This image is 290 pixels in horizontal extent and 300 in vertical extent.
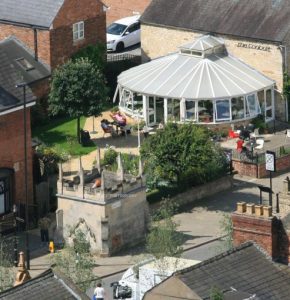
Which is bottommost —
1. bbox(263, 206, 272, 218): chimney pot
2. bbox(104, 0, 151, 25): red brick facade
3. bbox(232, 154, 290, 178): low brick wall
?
bbox(263, 206, 272, 218): chimney pot

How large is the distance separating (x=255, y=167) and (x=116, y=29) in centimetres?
2346

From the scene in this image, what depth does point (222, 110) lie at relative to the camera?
8638cm

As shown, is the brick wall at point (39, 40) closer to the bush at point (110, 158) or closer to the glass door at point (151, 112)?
the glass door at point (151, 112)

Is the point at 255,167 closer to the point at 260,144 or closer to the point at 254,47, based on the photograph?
the point at 260,144

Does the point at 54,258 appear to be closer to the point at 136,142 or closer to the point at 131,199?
the point at 131,199

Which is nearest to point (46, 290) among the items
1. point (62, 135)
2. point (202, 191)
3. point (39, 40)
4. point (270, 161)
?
point (270, 161)

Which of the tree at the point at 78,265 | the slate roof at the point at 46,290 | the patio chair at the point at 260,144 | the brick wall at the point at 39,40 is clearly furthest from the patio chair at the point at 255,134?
the slate roof at the point at 46,290

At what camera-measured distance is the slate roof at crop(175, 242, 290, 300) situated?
165 ft

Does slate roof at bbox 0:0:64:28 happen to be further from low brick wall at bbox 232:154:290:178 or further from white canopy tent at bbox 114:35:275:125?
low brick wall at bbox 232:154:290:178

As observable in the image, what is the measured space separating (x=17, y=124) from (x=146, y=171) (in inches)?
263

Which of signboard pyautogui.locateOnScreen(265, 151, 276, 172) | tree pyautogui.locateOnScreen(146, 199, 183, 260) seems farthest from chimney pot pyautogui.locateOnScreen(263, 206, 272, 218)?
signboard pyautogui.locateOnScreen(265, 151, 276, 172)

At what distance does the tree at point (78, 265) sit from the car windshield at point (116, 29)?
130ft

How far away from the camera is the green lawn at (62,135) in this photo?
8419cm

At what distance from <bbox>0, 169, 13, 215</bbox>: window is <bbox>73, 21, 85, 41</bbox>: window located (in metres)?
18.5
